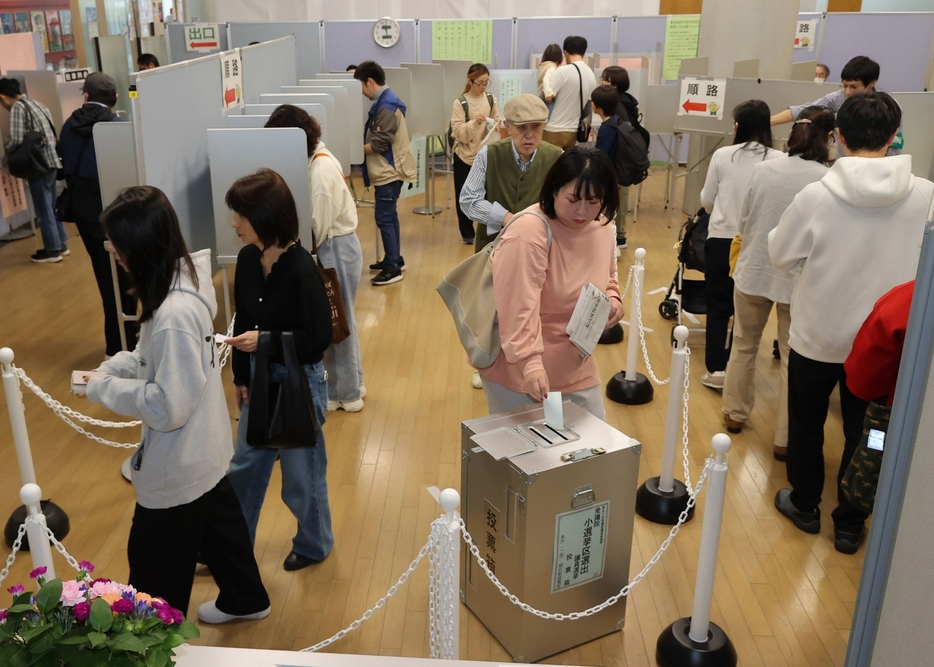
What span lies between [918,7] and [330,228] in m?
11.4

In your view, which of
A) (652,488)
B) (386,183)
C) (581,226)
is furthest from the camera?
(386,183)

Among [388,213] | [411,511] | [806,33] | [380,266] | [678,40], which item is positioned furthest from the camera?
[678,40]

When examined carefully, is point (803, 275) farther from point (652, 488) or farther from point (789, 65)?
point (789, 65)

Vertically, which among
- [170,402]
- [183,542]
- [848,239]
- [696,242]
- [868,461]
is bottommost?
[183,542]

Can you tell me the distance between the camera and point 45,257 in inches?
273

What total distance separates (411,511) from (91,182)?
2.75m

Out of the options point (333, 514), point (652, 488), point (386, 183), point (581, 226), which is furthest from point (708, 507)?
point (386, 183)

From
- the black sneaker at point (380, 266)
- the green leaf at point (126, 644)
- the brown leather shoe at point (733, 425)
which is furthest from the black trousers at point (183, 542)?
the black sneaker at point (380, 266)

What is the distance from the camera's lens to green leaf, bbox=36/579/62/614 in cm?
129

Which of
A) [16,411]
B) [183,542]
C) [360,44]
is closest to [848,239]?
[183,542]

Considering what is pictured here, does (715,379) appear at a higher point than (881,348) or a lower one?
lower

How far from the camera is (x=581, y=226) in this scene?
8.58 feet

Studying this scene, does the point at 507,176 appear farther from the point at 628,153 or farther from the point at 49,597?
the point at 49,597

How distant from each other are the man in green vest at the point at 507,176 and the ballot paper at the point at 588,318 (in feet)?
3.81
